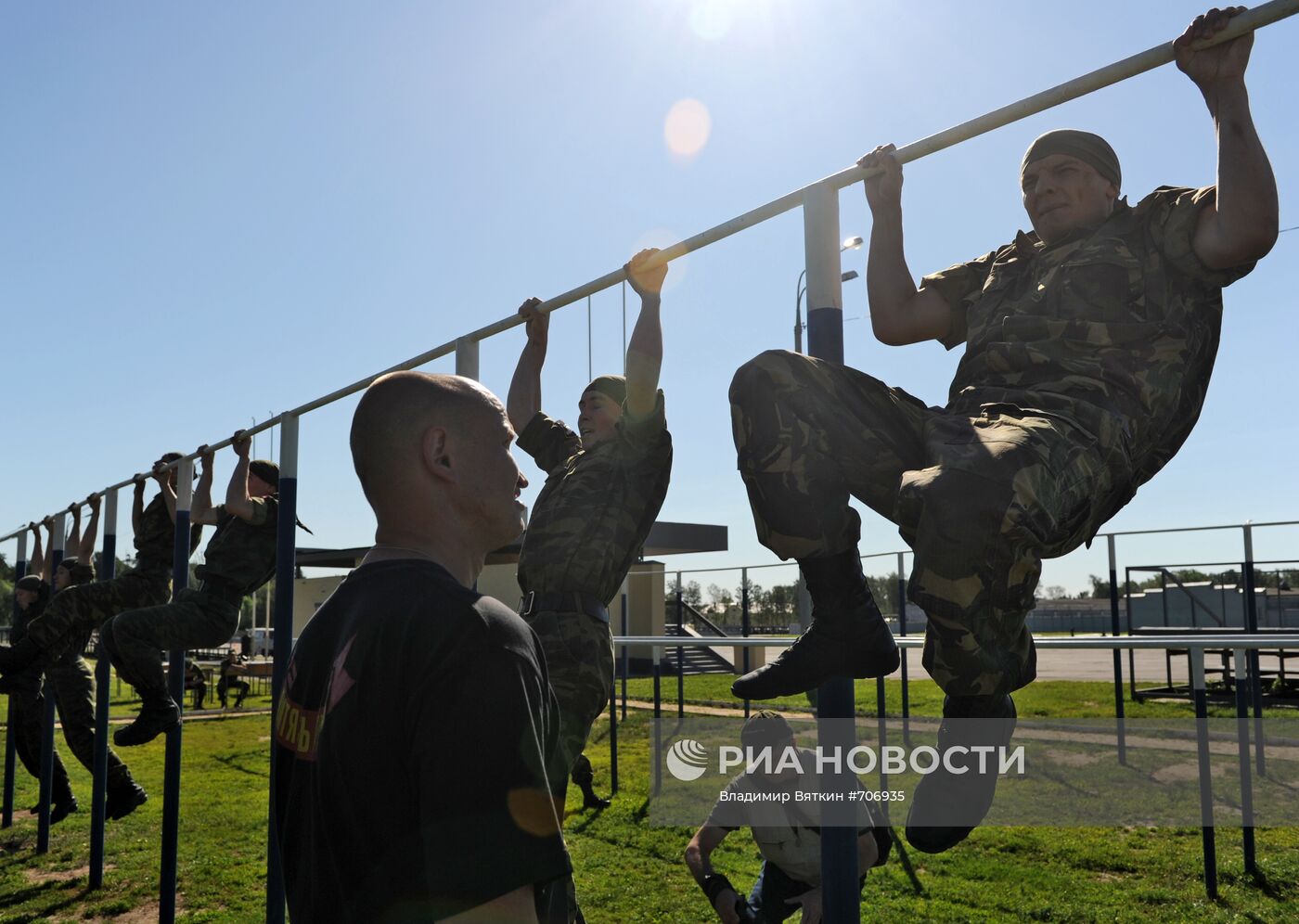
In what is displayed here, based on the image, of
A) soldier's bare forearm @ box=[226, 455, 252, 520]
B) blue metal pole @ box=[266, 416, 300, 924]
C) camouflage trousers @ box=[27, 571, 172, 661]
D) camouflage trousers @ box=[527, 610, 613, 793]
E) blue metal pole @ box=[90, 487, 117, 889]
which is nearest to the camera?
camouflage trousers @ box=[527, 610, 613, 793]

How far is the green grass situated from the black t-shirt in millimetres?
4901

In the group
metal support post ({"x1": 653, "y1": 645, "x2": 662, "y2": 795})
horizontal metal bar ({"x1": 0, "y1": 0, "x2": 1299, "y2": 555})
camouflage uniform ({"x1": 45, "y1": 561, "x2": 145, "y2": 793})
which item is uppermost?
horizontal metal bar ({"x1": 0, "y1": 0, "x2": 1299, "y2": 555})

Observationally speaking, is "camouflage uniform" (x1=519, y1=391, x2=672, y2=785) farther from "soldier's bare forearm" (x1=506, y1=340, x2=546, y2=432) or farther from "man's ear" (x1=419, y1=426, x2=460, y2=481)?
"man's ear" (x1=419, y1=426, x2=460, y2=481)

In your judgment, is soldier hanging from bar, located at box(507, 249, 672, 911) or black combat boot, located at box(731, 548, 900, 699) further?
soldier hanging from bar, located at box(507, 249, 672, 911)

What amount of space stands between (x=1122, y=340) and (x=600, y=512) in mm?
1752

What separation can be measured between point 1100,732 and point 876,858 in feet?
26.9

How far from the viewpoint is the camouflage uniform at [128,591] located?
6.30 metres

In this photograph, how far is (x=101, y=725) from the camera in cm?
631

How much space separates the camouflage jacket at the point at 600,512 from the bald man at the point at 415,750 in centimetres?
166

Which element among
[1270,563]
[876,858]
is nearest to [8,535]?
[876,858]

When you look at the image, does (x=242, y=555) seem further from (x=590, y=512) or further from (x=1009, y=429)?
(x=1009, y=429)

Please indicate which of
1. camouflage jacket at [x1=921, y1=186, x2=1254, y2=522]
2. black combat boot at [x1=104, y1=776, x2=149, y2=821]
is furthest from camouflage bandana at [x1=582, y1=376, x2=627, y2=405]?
black combat boot at [x1=104, y1=776, x2=149, y2=821]

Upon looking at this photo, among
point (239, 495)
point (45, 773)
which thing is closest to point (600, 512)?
point (239, 495)

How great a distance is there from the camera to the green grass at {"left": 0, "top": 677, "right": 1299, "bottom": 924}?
5633 mm
